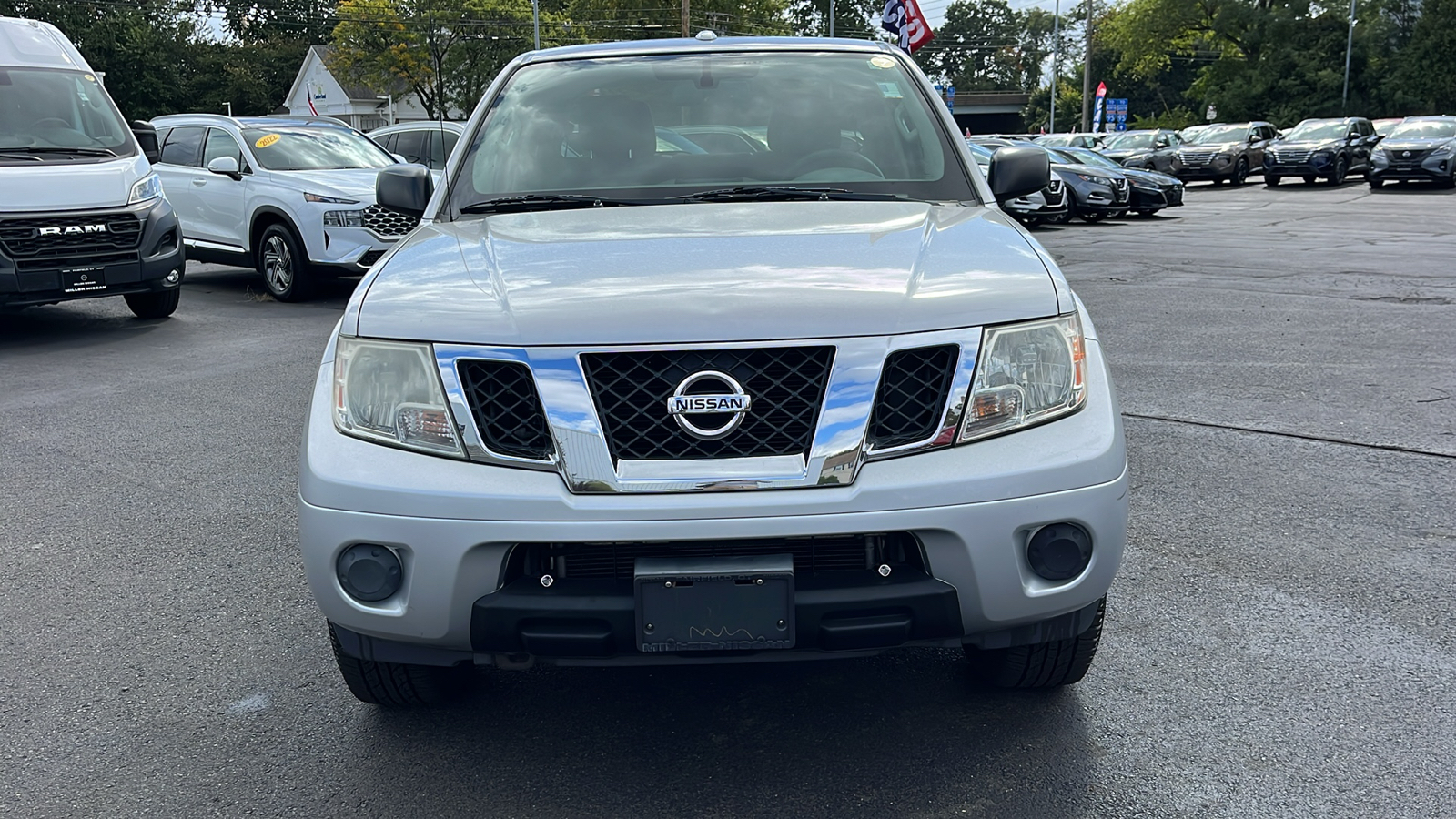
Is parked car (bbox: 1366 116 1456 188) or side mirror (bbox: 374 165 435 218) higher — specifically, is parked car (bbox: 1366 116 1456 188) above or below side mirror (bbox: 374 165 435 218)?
below

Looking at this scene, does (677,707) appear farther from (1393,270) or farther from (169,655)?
(1393,270)

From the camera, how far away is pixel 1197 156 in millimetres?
32812

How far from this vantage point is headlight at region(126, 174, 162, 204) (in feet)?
31.1

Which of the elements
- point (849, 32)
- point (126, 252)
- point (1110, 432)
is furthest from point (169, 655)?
point (849, 32)

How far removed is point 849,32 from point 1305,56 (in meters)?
38.4

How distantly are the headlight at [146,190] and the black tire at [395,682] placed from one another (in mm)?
7786

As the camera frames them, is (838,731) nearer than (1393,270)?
Yes

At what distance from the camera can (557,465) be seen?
95.2 inches

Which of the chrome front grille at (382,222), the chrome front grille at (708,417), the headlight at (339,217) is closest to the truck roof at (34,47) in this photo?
the headlight at (339,217)

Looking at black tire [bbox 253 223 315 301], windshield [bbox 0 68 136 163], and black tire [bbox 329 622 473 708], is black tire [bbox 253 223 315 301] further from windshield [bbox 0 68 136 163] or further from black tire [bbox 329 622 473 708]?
black tire [bbox 329 622 473 708]

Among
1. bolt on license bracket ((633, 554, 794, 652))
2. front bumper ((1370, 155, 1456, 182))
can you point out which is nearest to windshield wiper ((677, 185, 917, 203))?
bolt on license bracket ((633, 554, 794, 652))

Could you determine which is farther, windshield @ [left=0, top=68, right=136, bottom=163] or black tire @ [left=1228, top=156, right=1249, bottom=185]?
black tire @ [left=1228, top=156, right=1249, bottom=185]

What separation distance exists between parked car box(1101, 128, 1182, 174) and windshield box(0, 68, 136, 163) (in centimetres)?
2656

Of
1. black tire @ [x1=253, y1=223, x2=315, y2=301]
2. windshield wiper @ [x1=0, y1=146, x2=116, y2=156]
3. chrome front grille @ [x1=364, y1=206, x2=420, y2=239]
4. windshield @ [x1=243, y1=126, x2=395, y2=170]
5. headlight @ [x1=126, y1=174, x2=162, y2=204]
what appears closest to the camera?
windshield wiper @ [x1=0, y1=146, x2=116, y2=156]
